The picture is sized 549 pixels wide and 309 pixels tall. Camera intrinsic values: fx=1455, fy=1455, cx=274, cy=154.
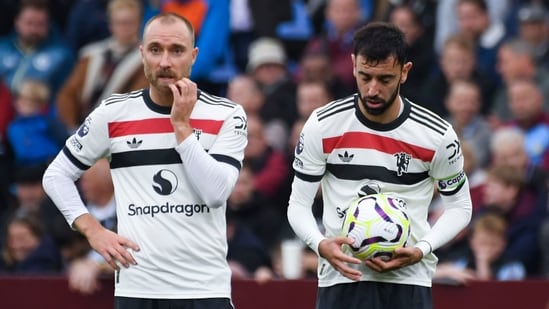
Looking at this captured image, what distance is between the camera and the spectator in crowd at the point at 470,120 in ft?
42.1

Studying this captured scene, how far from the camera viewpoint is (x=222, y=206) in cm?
812

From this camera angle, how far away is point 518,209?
11.7 m

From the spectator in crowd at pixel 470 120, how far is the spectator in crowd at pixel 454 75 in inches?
11.0

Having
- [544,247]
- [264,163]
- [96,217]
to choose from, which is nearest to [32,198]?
[96,217]

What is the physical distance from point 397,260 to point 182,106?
1.43 m

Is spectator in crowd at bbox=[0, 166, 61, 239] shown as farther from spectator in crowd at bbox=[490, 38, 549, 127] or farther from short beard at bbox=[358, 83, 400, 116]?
short beard at bbox=[358, 83, 400, 116]

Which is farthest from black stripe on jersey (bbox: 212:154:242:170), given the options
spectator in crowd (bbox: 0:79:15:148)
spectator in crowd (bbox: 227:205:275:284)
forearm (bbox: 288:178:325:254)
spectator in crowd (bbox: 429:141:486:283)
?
spectator in crowd (bbox: 0:79:15:148)

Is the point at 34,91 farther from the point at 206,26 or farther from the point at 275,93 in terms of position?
the point at 275,93

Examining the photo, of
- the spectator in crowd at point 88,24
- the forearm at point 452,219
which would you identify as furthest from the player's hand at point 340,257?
the spectator in crowd at point 88,24

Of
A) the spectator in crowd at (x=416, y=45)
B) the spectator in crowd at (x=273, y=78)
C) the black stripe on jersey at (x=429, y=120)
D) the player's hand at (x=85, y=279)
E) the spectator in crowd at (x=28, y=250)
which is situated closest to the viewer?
the black stripe on jersey at (x=429, y=120)

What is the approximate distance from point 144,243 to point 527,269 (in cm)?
429

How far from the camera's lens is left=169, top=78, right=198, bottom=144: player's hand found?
25.8 ft

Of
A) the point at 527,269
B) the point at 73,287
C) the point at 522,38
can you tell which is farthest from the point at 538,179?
the point at 73,287

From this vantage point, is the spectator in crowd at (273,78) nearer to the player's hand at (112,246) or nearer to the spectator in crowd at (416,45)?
the spectator in crowd at (416,45)
